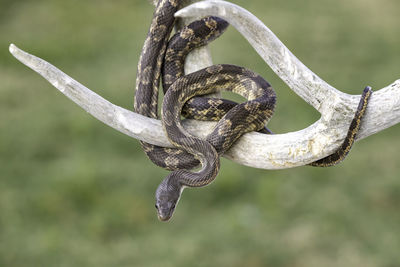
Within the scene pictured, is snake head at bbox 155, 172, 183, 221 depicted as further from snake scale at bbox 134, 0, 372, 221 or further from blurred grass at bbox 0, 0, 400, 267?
blurred grass at bbox 0, 0, 400, 267

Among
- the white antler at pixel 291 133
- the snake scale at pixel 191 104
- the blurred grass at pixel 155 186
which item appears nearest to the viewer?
the white antler at pixel 291 133

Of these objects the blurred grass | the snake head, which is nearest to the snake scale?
the snake head

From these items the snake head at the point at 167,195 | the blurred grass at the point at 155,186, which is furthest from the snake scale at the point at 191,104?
the blurred grass at the point at 155,186

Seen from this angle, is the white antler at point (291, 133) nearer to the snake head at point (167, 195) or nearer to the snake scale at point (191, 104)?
the snake scale at point (191, 104)

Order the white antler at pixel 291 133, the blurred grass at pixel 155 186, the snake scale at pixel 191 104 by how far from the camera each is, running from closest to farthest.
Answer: the white antler at pixel 291 133 < the snake scale at pixel 191 104 < the blurred grass at pixel 155 186

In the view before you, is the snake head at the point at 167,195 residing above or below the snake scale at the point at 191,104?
below

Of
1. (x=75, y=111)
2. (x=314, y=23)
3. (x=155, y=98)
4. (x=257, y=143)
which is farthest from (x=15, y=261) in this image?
(x=314, y=23)
